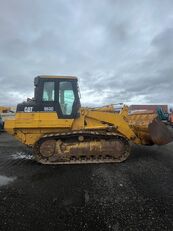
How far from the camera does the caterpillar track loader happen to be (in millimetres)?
7391

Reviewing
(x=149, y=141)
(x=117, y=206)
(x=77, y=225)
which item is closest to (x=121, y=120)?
(x=149, y=141)

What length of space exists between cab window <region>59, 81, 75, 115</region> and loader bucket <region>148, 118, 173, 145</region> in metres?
2.96

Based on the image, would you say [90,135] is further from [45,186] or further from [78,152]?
[45,186]

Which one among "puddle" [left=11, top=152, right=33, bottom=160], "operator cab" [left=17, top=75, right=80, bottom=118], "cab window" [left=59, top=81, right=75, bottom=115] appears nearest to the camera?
"operator cab" [left=17, top=75, right=80, bottom=118]

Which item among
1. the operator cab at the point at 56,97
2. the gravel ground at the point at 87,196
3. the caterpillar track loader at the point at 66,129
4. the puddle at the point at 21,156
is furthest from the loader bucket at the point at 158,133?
the puddle at the point at 21,156

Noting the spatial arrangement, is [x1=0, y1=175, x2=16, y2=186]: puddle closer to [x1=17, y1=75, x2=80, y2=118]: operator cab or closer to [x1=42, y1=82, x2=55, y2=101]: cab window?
[x1=17, y1=75, x2=80, y2=118]: operator cab

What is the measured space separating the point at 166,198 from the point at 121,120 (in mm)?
3881

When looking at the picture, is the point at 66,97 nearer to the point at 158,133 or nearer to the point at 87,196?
the point at 158,133

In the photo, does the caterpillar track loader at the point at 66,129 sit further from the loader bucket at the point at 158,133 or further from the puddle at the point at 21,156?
the puddle at the point at 21,156

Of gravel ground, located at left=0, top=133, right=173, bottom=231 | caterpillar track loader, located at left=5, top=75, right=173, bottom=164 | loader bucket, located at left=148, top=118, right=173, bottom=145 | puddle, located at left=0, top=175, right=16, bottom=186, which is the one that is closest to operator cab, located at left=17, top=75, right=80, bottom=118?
caterpillar track loader, located at left=5, top=75, right=173, bottom=164

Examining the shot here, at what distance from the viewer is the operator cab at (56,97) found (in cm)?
754

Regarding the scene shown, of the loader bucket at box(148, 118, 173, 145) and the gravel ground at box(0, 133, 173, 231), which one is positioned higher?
the loader bucket at box(148, 118, 173, 145)

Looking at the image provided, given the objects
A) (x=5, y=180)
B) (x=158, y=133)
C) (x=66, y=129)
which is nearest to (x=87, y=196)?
(x=5, y=180)

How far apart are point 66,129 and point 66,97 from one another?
1.16 metres
